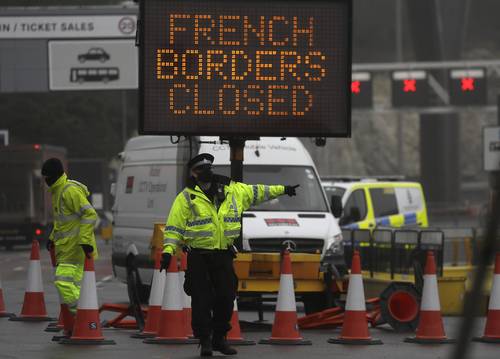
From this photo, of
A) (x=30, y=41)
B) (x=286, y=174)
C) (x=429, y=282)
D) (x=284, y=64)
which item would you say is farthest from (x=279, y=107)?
(x=30, y=41)

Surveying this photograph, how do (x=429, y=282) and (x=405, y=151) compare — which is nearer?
(x=429, y=282)

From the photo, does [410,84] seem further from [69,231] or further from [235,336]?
[69,231]

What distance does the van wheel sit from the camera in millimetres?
15043

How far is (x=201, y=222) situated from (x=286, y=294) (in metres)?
1.44

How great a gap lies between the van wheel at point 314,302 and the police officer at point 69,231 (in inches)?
133

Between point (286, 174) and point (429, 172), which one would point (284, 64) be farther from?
point (429, 172)

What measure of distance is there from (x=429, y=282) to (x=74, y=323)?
3.01m

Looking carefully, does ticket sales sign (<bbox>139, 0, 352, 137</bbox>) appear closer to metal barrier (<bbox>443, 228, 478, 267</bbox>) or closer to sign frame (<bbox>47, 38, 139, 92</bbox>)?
metal barrier (<bbox>443, 228, 478, 267</bbox>)

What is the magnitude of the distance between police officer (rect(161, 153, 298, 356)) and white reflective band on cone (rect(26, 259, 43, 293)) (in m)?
4.37

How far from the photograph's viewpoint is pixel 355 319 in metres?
12.4

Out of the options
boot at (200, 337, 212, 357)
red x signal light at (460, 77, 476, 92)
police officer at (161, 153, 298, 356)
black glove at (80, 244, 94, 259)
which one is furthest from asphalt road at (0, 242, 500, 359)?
red x signal light at (460, 77, 476, 92)

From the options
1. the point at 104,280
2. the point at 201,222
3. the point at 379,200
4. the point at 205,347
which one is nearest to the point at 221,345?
the point at 205,347

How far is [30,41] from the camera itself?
40.5 metres

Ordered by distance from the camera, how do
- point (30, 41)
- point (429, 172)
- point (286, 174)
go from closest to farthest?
point (286, 174) → point (30, 41) → point (429, 172)
